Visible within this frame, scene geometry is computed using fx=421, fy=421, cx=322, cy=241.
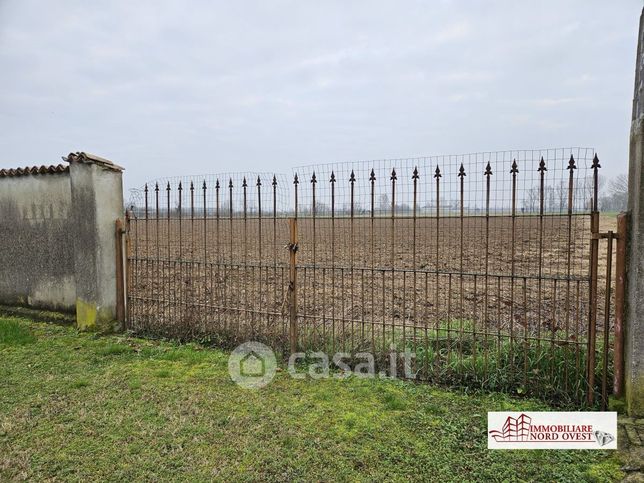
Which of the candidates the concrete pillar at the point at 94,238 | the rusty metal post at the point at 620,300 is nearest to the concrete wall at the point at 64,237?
the concrete pillar at the point at 94,238

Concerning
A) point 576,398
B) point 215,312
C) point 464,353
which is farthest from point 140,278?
point 576,398

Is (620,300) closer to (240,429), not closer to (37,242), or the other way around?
(240,429)

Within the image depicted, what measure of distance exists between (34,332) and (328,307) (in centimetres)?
430

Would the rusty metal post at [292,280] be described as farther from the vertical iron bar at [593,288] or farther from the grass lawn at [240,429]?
the vertical iron bar at [593,288]

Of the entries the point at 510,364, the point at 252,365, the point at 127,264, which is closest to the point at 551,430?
the point at 510,364

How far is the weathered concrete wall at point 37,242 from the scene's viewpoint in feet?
20.2

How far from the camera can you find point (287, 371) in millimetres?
4633

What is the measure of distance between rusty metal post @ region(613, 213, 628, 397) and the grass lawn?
660mm

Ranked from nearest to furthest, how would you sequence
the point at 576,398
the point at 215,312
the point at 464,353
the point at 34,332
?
the point at 576,398 < the point at 464,353 < the point at 215,312 < the point at 34,332

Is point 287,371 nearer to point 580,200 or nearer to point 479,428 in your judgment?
point 479,428

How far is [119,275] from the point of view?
5949 mm

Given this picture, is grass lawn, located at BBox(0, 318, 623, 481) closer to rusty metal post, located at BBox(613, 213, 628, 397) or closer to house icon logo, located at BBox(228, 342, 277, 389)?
house icon logo, located at BBox(228, 342, 277, 389)

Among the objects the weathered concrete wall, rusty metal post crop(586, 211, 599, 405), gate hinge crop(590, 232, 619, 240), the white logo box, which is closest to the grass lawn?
the white logo box

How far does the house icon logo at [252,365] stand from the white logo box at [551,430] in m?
2.21
